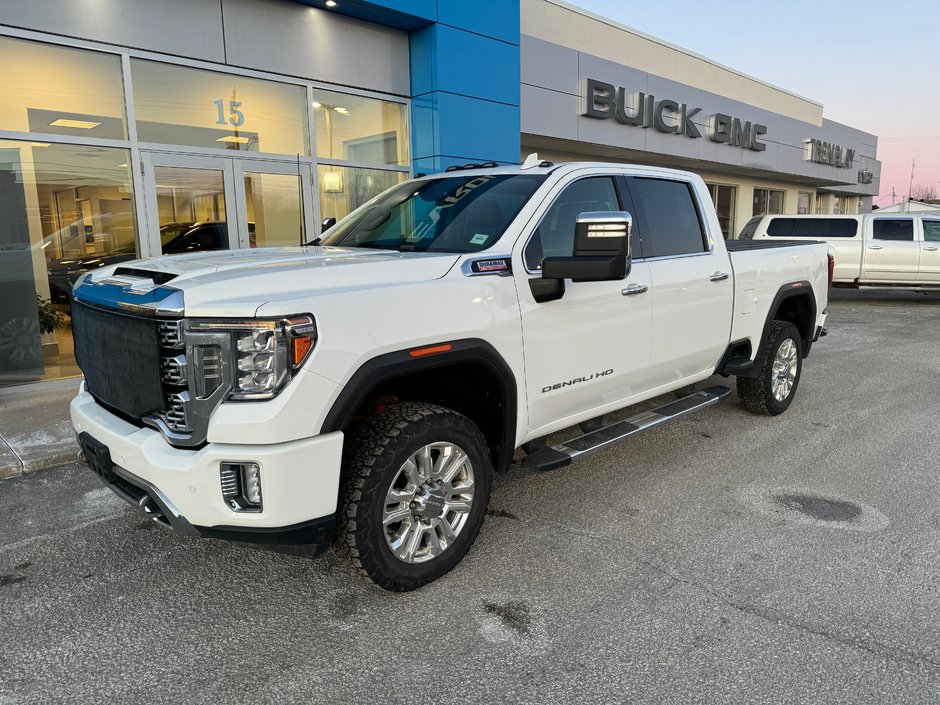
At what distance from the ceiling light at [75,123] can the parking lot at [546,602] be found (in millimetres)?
4624

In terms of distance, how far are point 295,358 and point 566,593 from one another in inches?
65.3

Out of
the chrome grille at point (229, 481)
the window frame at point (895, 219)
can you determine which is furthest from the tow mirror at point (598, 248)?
the window frame at point (895, 219)

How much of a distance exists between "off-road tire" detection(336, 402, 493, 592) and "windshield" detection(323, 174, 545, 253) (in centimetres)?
96

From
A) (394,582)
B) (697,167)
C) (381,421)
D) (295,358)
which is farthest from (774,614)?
(697,167)

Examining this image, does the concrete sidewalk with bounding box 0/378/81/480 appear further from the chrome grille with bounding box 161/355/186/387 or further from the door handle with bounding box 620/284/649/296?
the door handle with bounding box 620/284/649/296

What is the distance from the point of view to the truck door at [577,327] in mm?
3609

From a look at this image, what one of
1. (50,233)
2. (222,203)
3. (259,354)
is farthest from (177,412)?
(222,203)

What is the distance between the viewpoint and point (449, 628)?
294 cm

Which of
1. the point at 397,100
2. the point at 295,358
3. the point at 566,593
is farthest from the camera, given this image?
the point at 397,100

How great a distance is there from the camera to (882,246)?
16.0 metres

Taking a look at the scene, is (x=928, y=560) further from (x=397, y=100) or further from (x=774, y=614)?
(x=397, y=100)

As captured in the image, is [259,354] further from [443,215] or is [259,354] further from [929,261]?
[929,261]

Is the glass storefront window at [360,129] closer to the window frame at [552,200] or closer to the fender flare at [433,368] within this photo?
the window frame at [552,200]

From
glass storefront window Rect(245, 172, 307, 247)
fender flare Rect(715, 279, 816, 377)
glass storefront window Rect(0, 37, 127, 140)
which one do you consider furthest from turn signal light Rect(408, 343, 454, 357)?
glass storefront window Rect(245, 172, 307, 247)
